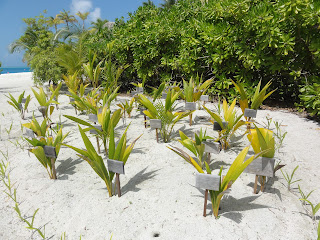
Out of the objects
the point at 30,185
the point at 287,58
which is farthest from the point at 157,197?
the point at 287,58

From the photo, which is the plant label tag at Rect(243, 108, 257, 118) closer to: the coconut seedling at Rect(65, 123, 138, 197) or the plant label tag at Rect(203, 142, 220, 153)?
the plant label tag at Rect(203, 142, 220, 153)

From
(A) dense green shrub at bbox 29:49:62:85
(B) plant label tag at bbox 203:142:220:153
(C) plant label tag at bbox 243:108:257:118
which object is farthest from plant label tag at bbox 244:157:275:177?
(A) dense green shrub at bbox 29:49:62:85

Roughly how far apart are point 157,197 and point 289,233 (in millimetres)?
714

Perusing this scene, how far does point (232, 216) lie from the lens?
1.20 metres

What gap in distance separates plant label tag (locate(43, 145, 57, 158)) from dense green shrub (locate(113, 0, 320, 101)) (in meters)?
2.64

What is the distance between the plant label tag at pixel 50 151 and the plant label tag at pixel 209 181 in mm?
984

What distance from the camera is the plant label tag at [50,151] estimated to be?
1.51 meters

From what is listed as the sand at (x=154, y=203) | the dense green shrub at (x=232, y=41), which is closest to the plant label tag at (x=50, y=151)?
the sand at (x=154, y=203)

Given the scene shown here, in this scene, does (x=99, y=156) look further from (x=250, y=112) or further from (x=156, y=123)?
(x=250, y=112)

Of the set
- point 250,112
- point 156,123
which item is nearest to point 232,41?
point 250,112

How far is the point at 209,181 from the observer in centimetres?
107

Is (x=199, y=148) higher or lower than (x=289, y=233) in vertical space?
higher

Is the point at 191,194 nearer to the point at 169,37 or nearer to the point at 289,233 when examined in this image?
the point at 289,233

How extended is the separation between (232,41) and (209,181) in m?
2.80
